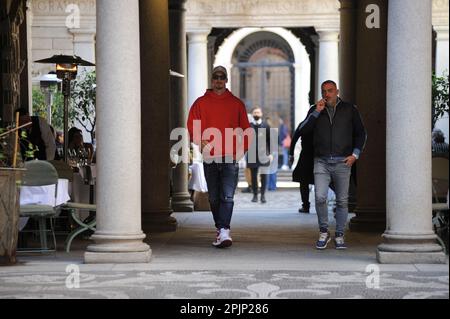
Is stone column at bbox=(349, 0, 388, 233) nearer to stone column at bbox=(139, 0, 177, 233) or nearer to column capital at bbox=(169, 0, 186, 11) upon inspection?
stone column at bbox=(139, 0, 177, 233)

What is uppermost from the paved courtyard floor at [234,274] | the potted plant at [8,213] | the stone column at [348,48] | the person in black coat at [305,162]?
the stone column at [348,48]

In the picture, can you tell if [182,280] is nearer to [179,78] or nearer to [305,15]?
[179,78]

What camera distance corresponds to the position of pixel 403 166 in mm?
10867

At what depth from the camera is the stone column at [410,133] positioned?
10.8 meters

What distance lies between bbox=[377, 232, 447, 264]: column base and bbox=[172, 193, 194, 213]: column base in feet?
30.1

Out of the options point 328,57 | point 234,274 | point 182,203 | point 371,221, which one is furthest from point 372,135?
point 328,57

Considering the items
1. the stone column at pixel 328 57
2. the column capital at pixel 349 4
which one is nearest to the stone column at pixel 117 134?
the column capital at pixel 349 4

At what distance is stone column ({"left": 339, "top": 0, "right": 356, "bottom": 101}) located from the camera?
60.2 ft

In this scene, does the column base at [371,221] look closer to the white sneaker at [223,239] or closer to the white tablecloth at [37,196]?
the white sneaker at [223,239]

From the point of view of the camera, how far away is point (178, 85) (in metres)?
20.4

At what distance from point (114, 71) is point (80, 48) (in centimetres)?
1986

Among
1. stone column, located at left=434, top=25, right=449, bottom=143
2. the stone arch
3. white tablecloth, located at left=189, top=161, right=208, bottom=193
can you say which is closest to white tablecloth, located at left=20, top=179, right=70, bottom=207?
white tablecloth, located at left=189, top=161, right=208, bottom=193

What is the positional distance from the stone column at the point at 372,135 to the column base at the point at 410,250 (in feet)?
14.1

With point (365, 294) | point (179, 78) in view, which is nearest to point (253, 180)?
point (179, 78)
